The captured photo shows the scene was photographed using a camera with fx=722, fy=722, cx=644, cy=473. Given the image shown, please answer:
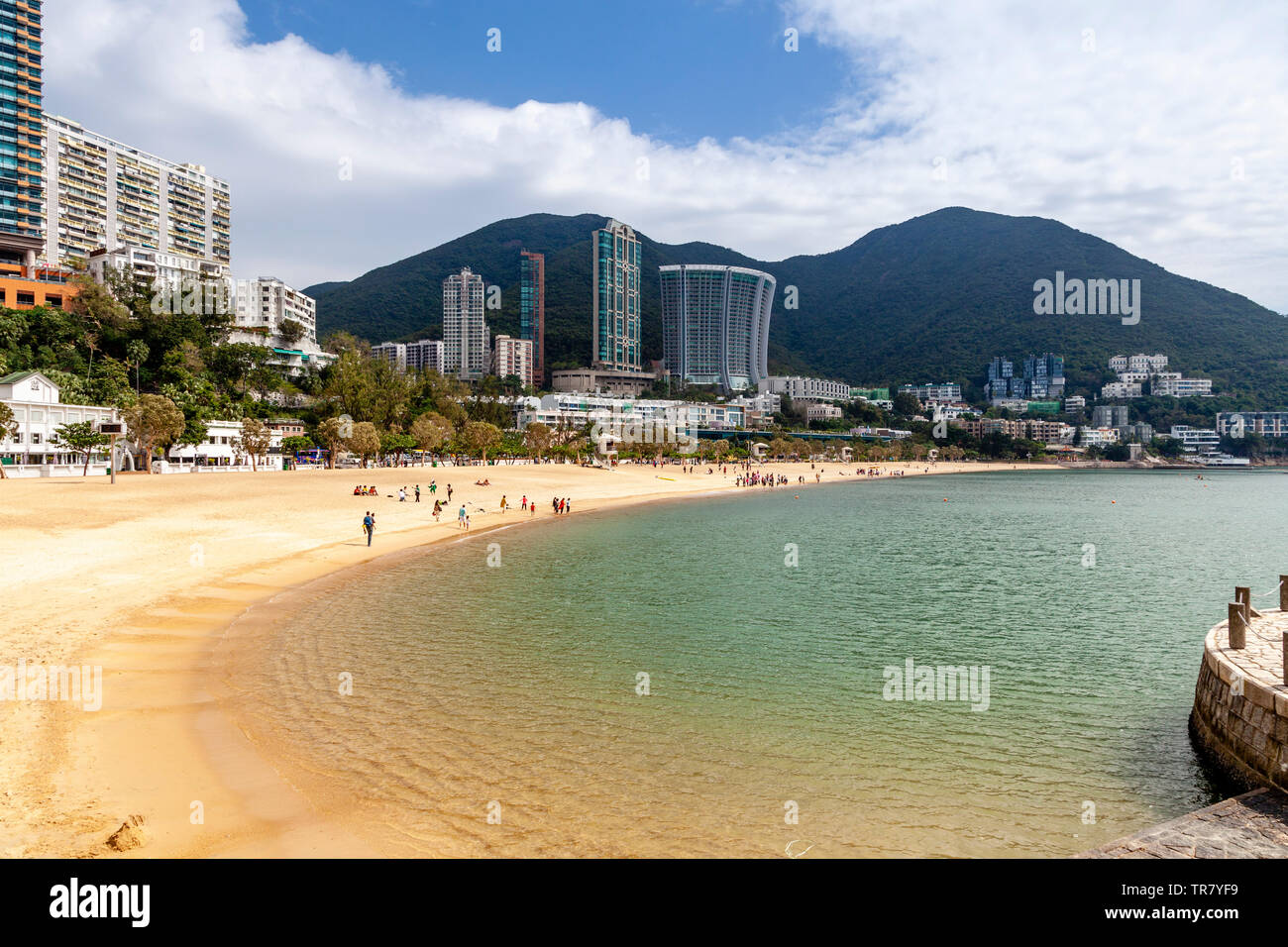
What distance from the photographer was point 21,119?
10131cm

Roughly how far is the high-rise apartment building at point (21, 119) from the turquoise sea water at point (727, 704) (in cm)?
11269

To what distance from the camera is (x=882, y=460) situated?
186m

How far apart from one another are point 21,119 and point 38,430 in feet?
256

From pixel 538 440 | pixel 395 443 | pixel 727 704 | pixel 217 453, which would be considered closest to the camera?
pixel 727 704

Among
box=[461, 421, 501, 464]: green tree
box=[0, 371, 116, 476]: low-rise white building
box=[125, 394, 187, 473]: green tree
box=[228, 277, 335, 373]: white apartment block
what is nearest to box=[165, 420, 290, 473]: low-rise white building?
box=[125, 394, 187, 473]: green tree

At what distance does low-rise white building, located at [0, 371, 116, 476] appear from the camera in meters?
52.1

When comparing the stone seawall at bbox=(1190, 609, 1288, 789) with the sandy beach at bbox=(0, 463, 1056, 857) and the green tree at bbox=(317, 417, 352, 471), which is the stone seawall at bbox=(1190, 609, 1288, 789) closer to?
the sandy beach at bbox=(0, 463, 1056, 857)

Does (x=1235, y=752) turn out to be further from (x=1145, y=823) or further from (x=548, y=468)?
(x=548, y=468)

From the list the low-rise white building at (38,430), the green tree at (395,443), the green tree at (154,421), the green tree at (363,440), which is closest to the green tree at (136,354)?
the low-rise white building at (38,430)

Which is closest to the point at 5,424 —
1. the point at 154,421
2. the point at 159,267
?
the point at 154,421

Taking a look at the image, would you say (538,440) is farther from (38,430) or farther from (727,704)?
(727,704)

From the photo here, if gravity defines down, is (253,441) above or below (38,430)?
below

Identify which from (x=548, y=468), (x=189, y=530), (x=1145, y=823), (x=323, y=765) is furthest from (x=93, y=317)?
(x=1145, y=823)
